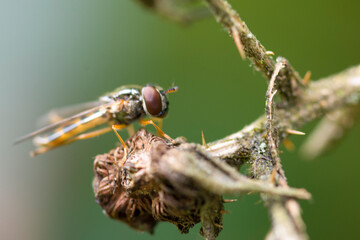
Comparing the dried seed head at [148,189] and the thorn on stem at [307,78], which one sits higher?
the thorn on stem at [307,78]

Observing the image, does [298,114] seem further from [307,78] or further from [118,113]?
[118,113]

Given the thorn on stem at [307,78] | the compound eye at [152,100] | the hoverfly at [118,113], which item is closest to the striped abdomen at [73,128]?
the hoverfly at [118,113]

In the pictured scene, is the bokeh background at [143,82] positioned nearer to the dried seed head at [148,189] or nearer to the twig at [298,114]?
the twig at [298,114]

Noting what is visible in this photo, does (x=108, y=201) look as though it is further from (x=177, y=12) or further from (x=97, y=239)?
(x=97, y=239)

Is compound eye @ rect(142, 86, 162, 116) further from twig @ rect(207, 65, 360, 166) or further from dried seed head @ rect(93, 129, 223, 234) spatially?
twig @ rect(207, 65, 360, 166)

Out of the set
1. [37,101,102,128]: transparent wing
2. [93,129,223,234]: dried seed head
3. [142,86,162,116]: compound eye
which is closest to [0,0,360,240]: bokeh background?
[142,86,162,116]: compound eye
